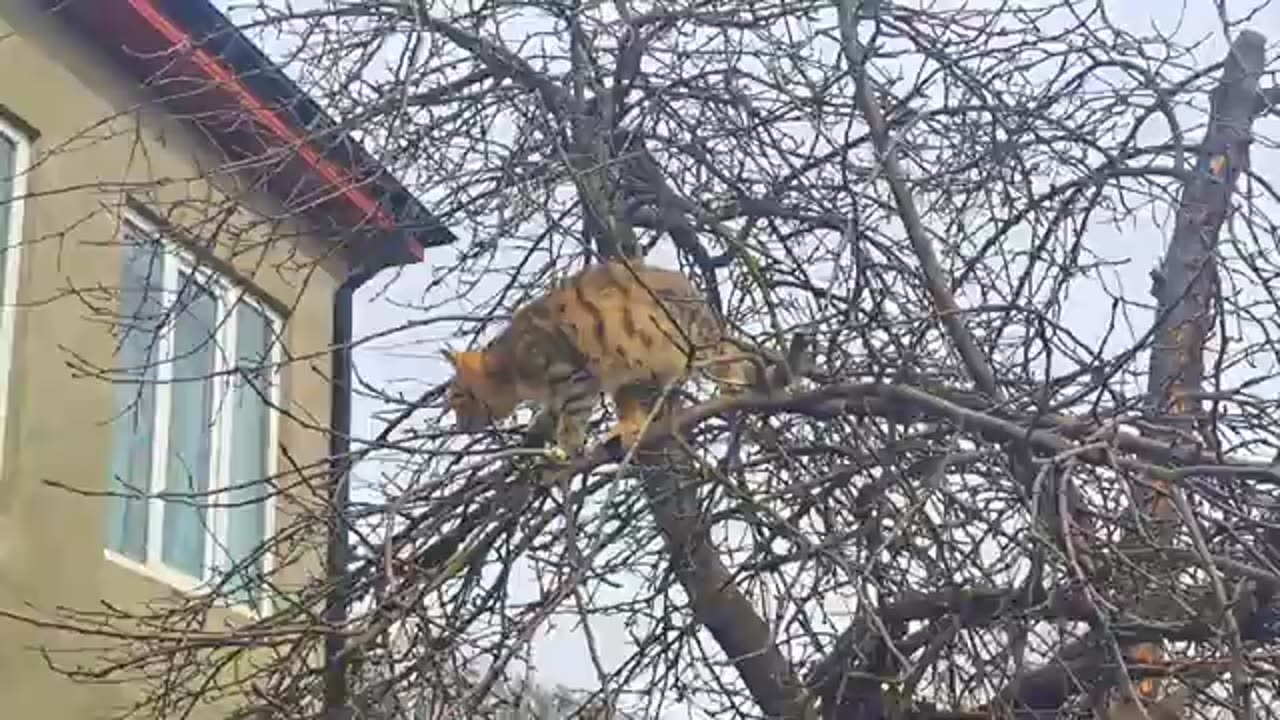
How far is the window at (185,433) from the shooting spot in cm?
812

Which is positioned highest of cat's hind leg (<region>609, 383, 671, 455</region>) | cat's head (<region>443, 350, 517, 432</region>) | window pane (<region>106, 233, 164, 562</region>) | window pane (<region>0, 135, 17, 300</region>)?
window pane (<region>0, 135, 17, 300</region>)

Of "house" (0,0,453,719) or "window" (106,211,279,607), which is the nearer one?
"house" (0,0,453,719)

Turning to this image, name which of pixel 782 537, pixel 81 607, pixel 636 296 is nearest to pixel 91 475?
pixel 81 607

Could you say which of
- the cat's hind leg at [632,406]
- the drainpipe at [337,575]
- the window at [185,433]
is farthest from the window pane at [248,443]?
the cat's hind leg at [632,406]

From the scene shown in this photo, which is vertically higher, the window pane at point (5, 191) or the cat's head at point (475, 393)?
the window pane at point (5, 191)

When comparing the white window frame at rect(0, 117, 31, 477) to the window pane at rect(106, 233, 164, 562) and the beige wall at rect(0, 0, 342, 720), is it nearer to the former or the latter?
the beige wall at rect(0, 0, 342, 720)

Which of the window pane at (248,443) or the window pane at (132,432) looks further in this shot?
the window pane at (248,443)

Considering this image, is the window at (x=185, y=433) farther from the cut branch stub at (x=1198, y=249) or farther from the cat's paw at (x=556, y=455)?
the cut branch stub at (x=1198, y=249)

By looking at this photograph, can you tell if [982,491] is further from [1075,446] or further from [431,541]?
[431,541]

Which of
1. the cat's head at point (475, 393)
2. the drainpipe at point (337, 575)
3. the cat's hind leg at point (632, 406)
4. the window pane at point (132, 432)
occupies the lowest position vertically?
the drainpipe at point (337, 575)

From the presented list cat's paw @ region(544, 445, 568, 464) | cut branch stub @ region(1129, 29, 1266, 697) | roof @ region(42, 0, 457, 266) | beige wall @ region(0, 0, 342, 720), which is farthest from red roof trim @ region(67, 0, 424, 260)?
cut branch stub @ region(1129, 29, 1266, 697)

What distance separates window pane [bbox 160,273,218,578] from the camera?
8.67 m

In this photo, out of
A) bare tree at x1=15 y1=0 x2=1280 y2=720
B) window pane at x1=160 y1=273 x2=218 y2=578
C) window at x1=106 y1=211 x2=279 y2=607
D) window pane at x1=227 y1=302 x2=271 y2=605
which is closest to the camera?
bare tree at x1=15 y1=0 x2=1280 y2=720

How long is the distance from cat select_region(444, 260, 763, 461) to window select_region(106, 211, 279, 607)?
4.53ft
